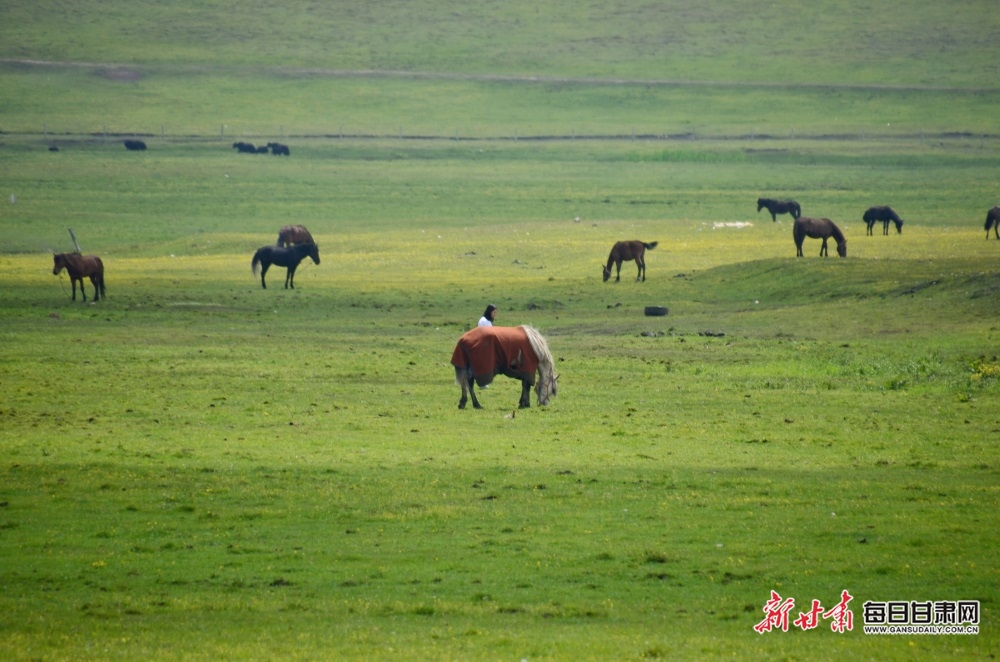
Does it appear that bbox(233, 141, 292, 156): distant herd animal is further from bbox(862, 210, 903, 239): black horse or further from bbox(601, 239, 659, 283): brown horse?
bbox(601, 239, 659, 283): brown horse

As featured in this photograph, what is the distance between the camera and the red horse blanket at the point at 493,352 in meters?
17.1

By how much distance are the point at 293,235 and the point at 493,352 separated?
82.7 ft

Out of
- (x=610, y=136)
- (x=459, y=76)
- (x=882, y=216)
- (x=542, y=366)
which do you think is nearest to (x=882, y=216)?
(x=882, y=216)

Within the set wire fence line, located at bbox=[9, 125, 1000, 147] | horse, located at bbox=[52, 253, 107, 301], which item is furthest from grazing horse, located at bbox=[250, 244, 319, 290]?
wire fence line, located at bbox=[9, 125, 1000, 147]

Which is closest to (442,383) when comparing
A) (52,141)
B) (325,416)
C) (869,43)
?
(325,416)

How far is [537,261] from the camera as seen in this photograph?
41031 mm

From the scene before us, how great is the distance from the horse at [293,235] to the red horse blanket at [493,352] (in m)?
24.3

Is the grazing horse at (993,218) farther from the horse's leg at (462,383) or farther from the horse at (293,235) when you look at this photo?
the horse's leg at (462,383)

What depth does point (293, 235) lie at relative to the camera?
136 ft

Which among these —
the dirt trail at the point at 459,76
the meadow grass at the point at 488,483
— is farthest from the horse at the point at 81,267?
the dirt trail at the point at 459,76

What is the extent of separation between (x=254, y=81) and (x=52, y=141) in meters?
26.4

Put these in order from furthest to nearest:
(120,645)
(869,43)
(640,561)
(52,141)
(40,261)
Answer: (869,43) < (52,141) < (40,261) < (640,561) < (120,645)

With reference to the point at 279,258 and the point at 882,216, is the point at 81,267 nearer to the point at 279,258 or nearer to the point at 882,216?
the point at 279,258

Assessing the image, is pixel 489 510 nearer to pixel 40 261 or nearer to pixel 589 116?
pixel 40 261
